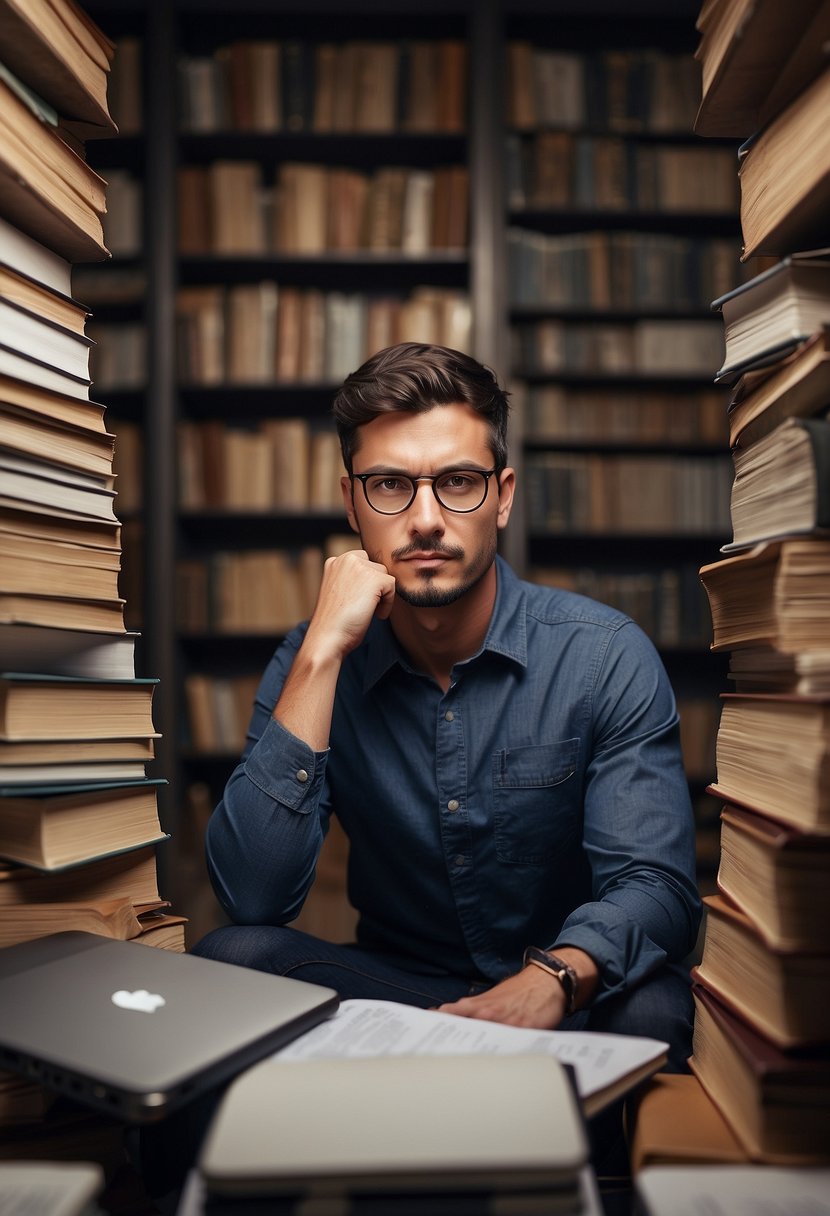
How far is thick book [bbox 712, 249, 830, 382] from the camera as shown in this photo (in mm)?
707

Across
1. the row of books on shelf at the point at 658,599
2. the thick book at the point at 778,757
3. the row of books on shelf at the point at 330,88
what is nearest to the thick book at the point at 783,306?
the thick book at the point at 778,757

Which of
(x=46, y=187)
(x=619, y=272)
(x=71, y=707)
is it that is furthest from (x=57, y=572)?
(x=619, y=272)

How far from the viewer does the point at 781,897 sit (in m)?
0.65

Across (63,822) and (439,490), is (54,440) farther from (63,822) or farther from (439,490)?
(439,490)

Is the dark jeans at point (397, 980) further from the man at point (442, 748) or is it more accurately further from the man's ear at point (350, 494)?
the man's ear at point (350, 494)

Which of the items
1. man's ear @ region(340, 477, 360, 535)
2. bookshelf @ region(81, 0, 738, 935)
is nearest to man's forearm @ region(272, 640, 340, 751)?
man's ear @ region(340, 477, 360, 535)

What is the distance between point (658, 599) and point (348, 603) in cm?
182

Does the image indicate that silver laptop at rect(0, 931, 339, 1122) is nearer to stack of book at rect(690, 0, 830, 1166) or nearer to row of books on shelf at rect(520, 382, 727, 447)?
stack of book at rect(690, 0, 830, 1166)

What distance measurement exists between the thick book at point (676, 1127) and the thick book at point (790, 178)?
0.68 metres

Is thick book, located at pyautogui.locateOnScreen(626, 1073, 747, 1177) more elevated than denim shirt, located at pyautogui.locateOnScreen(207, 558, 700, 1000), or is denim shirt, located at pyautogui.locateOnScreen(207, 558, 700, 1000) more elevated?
denim shirt, located at pyautogui.locateOnScreen(207, 558, 700, 1000)

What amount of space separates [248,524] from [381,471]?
174 cm

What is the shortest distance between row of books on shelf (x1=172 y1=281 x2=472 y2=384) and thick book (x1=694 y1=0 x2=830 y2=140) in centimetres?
203

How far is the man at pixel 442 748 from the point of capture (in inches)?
47.6

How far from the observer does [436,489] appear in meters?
1.39
